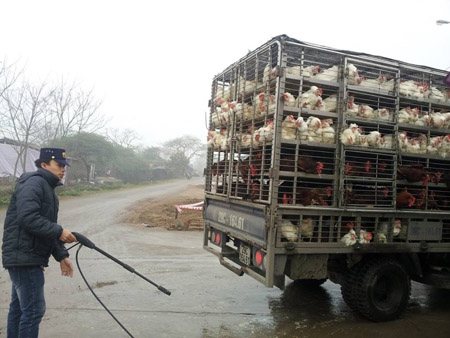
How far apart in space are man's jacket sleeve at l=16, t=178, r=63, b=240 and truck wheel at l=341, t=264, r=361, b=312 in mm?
3246

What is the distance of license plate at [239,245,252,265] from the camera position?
172 inches

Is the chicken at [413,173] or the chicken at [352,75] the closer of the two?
the chicken at [352,75]

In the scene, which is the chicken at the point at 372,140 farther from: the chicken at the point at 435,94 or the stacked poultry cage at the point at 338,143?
the chicken at the point at 435,94

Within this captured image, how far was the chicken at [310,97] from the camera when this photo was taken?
405 centimetres

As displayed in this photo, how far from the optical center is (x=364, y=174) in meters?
4.32

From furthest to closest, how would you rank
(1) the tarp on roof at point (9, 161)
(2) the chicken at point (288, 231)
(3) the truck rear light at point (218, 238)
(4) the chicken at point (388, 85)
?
(1) the tarp on roof at point (9, 161), (3) the truck rear light at point (218, 238), (4) the chicken at point (388, 85), (2) the chicken at point (288, 231)

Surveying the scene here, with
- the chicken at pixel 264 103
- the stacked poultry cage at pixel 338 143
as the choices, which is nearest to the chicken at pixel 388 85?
the stacked poultry cage at pixel 338 143

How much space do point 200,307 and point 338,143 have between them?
107 inches

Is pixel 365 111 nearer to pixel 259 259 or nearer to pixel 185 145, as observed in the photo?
pixel 259 259

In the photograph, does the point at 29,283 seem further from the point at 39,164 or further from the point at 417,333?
the point at 417,333

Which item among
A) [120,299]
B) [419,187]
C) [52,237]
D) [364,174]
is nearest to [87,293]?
[120,299]

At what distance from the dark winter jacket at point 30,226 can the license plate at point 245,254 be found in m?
2.20

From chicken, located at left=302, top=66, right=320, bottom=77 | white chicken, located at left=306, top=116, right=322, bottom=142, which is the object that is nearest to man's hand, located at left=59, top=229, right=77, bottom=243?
white chicken, located at left=306, top=116, right=322, bottom=142

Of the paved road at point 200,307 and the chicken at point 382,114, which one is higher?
the chicken at point 382,114
